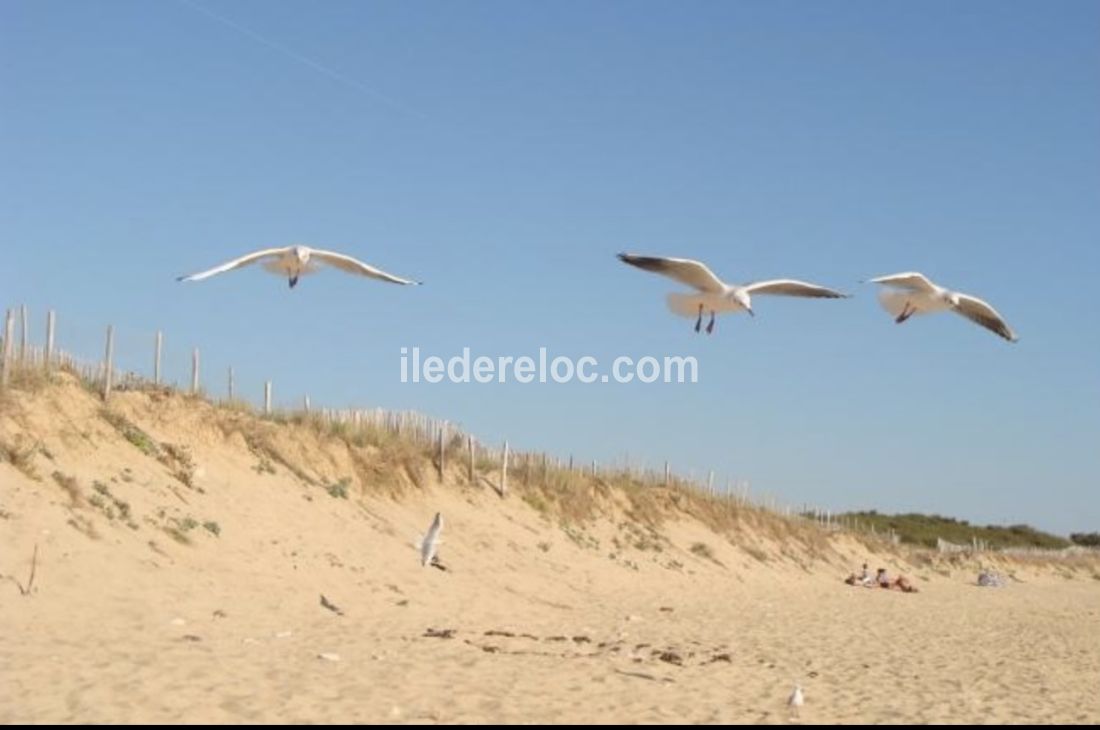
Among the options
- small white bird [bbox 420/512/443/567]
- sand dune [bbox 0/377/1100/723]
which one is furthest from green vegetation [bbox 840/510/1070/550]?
small white bird [bbox 420/512/443/567]

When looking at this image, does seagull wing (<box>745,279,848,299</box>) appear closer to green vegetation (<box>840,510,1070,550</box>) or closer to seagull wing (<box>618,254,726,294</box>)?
seagull wing (<box>618,254,726,294</box>)

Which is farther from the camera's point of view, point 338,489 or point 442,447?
point 442,447

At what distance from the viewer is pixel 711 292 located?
15.5m

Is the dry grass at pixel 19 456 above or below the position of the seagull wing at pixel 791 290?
below

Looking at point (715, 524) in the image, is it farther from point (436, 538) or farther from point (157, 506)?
point (157, 506)

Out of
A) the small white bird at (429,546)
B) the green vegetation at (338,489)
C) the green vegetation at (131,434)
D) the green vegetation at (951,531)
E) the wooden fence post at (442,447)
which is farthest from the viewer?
the green vegetation at (951,531)

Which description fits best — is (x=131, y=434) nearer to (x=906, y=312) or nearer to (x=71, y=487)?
(x=71, y=487)

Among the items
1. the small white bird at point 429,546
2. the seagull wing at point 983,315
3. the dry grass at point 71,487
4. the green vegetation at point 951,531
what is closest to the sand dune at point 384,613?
the dry grass at point 71,487

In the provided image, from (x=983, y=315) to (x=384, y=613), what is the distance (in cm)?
808

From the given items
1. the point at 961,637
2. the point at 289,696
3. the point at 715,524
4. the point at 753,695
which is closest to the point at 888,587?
the point at 715,524

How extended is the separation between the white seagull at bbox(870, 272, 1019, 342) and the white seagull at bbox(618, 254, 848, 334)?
858 mm

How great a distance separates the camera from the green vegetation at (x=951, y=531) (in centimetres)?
6038

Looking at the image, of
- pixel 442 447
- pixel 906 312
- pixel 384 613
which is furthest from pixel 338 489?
pixel 906 312

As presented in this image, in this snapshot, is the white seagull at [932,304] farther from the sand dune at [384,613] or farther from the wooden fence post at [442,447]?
the wooden fence post at [442,447]
